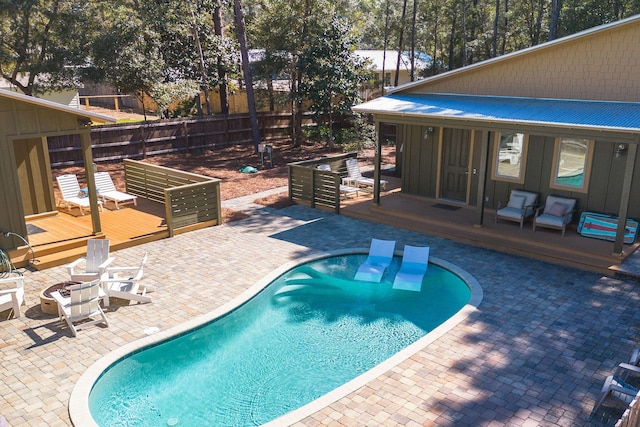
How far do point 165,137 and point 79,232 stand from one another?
1092 centimetres

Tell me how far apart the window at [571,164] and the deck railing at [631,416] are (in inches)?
324

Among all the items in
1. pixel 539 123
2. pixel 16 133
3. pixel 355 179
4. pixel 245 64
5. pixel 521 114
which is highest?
pixel 245 64

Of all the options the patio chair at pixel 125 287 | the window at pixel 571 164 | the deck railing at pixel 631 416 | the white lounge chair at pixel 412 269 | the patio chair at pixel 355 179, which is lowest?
the white lounge chair at pixel 412 269

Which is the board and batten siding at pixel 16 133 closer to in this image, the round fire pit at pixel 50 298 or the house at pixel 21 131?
the house at pixel 21 131

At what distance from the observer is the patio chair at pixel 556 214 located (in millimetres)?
12331

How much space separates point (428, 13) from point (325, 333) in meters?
34.8

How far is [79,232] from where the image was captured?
492 inches

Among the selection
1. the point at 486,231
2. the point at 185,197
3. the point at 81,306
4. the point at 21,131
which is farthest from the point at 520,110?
the point at 21,131

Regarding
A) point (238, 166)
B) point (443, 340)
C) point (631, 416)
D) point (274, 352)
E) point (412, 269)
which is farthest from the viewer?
point (238, 166)

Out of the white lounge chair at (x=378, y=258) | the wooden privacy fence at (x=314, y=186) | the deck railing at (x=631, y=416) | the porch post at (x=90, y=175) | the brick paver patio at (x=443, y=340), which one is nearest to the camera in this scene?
the deck railing at (x=631, y=416)

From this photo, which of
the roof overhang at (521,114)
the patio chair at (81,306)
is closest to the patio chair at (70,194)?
the patio chair at (81,306)

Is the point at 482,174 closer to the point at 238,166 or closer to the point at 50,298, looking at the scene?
the point at 50,298

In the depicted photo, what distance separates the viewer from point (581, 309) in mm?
9195

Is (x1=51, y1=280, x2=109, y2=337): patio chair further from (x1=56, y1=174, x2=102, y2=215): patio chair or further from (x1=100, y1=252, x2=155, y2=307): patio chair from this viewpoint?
(x1=56, y1=174, x2=102, y2=215): patio chair
